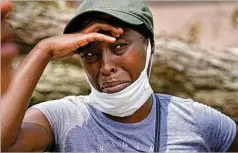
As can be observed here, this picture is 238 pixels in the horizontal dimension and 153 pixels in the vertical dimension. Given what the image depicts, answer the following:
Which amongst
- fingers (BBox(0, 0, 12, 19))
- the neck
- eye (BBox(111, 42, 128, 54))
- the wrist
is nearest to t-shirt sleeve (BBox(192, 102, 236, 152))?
the neck

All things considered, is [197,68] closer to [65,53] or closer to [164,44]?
[164,44]

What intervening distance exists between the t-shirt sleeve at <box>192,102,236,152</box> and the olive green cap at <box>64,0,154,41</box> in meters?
0.44

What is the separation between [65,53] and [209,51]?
2.92m

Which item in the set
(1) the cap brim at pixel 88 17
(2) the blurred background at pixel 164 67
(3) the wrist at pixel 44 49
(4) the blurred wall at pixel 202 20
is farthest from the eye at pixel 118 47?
(4) the blurred wall at pixel 202 20

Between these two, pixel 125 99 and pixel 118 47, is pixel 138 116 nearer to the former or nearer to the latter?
pixel 125 99

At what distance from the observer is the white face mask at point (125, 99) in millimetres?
2486

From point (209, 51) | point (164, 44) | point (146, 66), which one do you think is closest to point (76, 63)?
point (164, 44)

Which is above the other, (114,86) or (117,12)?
(117,12)

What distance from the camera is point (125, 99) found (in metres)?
2.50

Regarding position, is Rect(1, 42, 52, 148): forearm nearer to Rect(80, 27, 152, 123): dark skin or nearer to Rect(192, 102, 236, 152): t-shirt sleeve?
Rect(80, 27, 152, 123): dark skin

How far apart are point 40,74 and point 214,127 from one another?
836mm

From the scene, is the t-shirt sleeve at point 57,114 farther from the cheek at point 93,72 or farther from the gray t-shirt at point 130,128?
the cheek at point 93,72

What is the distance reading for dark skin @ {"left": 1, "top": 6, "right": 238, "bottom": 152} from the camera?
7.26 ft

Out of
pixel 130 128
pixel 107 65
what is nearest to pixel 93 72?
pixel 107 65
